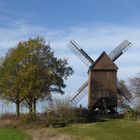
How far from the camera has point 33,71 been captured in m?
66.2

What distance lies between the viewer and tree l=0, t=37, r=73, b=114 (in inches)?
2618

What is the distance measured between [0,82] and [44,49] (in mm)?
7488

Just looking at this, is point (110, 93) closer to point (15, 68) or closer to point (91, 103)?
point (91, 103)

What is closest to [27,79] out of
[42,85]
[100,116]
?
[42,85]

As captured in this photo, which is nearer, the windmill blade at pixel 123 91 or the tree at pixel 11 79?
the tree at pixel 11 79

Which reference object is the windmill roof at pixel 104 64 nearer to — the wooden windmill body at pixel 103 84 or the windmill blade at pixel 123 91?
the wooden windmill body at pixel 103 84

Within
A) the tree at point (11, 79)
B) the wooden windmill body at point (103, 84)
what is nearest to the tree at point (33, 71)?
the tree at point (11, 79)

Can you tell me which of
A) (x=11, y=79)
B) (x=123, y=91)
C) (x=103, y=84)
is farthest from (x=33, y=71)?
(x=123, y=91)

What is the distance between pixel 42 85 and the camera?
66.2 meters

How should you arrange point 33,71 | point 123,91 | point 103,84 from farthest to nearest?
1. point 123,91
2. point 103,84
3. point 33,71

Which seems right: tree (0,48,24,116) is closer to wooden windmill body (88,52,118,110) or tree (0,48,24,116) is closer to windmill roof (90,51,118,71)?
wooden windmill body (88,52,118,110)

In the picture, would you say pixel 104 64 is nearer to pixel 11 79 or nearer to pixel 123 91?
pixel 123 91

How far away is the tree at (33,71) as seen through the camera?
66.5 metres

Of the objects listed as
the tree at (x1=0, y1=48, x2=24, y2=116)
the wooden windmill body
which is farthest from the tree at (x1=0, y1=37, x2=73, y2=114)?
the wooden windmill body
